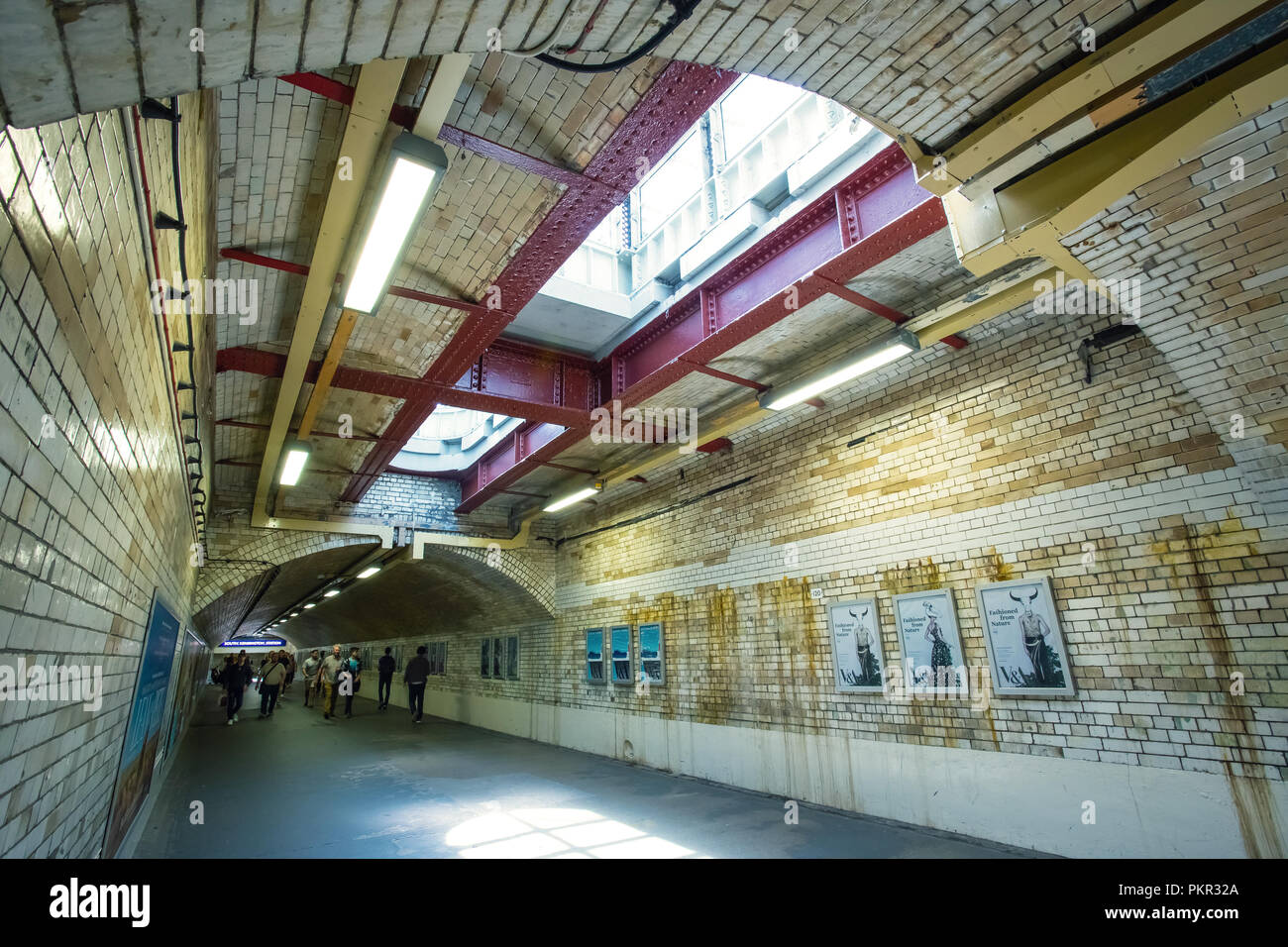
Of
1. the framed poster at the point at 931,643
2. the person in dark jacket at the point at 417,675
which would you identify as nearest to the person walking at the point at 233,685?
the person in dark jacket at the point at 417,675

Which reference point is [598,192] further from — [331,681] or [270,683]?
[270,683]

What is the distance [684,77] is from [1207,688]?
6028 millimetres

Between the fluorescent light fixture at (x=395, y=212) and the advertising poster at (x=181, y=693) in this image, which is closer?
the fluorescent light fixture at (x=395, y=212)

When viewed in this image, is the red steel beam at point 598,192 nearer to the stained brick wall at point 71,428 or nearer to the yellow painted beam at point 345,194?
the yellow painted beam at point 345,194

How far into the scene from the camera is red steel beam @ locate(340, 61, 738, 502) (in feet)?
12.8

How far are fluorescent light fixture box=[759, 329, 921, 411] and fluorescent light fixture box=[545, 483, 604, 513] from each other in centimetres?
459

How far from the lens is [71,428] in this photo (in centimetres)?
229

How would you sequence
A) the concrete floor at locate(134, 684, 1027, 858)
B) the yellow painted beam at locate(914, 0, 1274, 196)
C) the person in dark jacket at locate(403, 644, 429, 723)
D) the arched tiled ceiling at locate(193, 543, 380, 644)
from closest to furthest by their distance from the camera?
1. the yellow painted beam at locate(914, 0, 1274, 196)
2. the concrete floor at locate(134, 684, 1027, 858)
3. the arched tiled ceiling at locate(193, 543, 380, 644)
4. the person in dark jacket at locate(403, 644, 429, 723)

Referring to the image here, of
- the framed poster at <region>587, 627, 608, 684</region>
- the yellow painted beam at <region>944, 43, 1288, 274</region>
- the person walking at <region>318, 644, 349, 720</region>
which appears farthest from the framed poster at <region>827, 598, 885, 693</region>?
the person walking at <region>318, 644, 349, 720</region>

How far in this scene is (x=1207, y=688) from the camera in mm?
4977

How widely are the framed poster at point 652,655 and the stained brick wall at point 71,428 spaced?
25.0 ft

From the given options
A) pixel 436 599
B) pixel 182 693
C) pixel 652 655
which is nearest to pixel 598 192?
pixel 652 655

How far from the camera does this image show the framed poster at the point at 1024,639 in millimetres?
5797

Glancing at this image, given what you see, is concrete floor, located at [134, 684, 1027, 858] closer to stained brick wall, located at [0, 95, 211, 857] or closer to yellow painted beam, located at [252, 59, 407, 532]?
stained brick wall, located at [0, 95, 211, 857]
